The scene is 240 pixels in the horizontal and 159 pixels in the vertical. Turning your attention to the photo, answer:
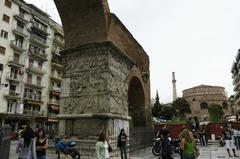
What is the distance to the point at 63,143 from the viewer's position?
860 centimetres

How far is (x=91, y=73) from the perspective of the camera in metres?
9.91

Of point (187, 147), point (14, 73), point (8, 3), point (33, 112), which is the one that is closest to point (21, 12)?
point (8, 3)

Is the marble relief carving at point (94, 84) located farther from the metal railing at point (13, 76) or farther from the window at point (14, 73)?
the window at point (14, 73)

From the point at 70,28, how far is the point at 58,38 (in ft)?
81.7

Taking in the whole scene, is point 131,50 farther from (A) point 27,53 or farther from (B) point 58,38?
(B) point 58,38

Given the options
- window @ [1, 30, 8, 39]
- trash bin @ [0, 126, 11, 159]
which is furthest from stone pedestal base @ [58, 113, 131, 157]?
window @ [1, 30, 8, 39]

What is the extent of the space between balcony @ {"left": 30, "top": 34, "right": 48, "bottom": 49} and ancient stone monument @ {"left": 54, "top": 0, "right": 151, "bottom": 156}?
Result: 20.6 metres

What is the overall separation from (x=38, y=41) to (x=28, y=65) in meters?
3.62

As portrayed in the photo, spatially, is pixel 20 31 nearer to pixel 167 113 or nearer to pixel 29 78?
pixel 29 78

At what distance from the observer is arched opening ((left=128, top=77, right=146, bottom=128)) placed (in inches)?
585

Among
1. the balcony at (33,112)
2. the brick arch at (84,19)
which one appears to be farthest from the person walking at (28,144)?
the balcony at (33,112)

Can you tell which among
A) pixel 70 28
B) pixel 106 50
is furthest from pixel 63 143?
pixel 70 28

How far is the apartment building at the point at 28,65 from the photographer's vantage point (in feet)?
82.8

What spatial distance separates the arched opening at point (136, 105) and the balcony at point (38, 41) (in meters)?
19.2
